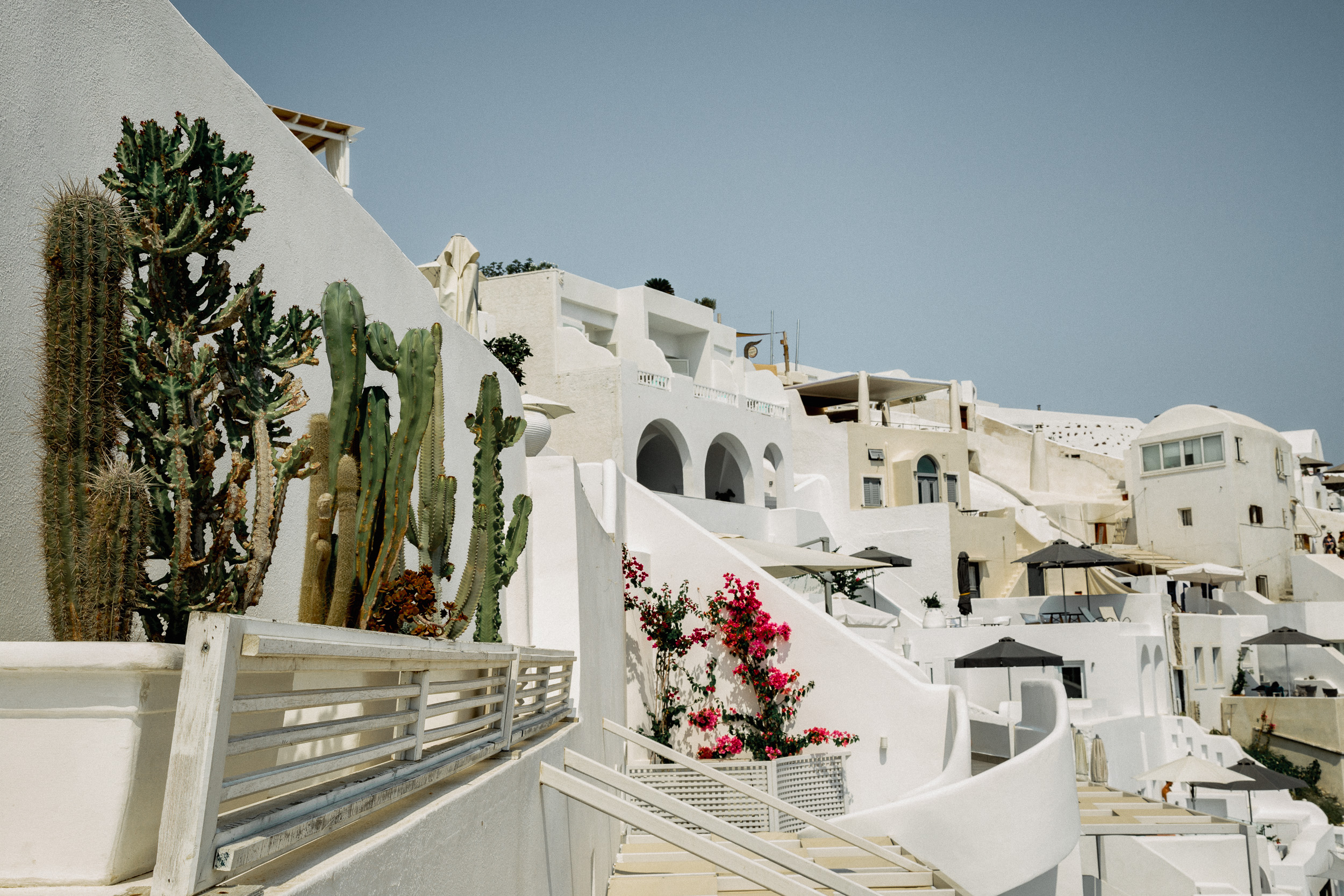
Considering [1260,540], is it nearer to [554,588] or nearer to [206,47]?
[554,588]

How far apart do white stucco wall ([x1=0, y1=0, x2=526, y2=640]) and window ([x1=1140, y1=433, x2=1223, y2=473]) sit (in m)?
41.4

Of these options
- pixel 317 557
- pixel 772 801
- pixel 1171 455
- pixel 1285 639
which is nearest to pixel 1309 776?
pixel 1285 639

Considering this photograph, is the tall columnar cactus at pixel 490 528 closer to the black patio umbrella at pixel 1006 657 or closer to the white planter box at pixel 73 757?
the white planter box at pixel 73 757

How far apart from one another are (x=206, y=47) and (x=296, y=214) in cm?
124

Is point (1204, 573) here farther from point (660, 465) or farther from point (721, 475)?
point (660, 465)

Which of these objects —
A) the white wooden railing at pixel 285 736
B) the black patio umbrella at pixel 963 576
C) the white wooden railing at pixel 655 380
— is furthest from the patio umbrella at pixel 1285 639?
the white wooden railing at pixel 285 736

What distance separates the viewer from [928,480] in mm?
40406

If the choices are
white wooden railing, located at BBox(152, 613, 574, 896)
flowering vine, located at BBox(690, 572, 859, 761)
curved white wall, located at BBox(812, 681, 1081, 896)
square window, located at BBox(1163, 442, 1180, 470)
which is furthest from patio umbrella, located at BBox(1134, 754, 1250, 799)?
square window, located at BBox(1163, 442, 1180, 470)

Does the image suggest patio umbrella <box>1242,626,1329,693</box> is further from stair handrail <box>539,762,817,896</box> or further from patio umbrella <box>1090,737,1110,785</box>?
stair handrail <box>539,762,817,896</box>

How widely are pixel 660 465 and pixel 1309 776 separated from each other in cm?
2075

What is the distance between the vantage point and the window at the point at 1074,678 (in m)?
25.8

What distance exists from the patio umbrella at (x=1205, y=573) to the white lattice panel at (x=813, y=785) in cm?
2730

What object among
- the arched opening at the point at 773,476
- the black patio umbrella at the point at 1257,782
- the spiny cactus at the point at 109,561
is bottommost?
the black patio umbrella at the point at 1257,782

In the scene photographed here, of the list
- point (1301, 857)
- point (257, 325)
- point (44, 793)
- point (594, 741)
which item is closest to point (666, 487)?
point (1301, 857)
